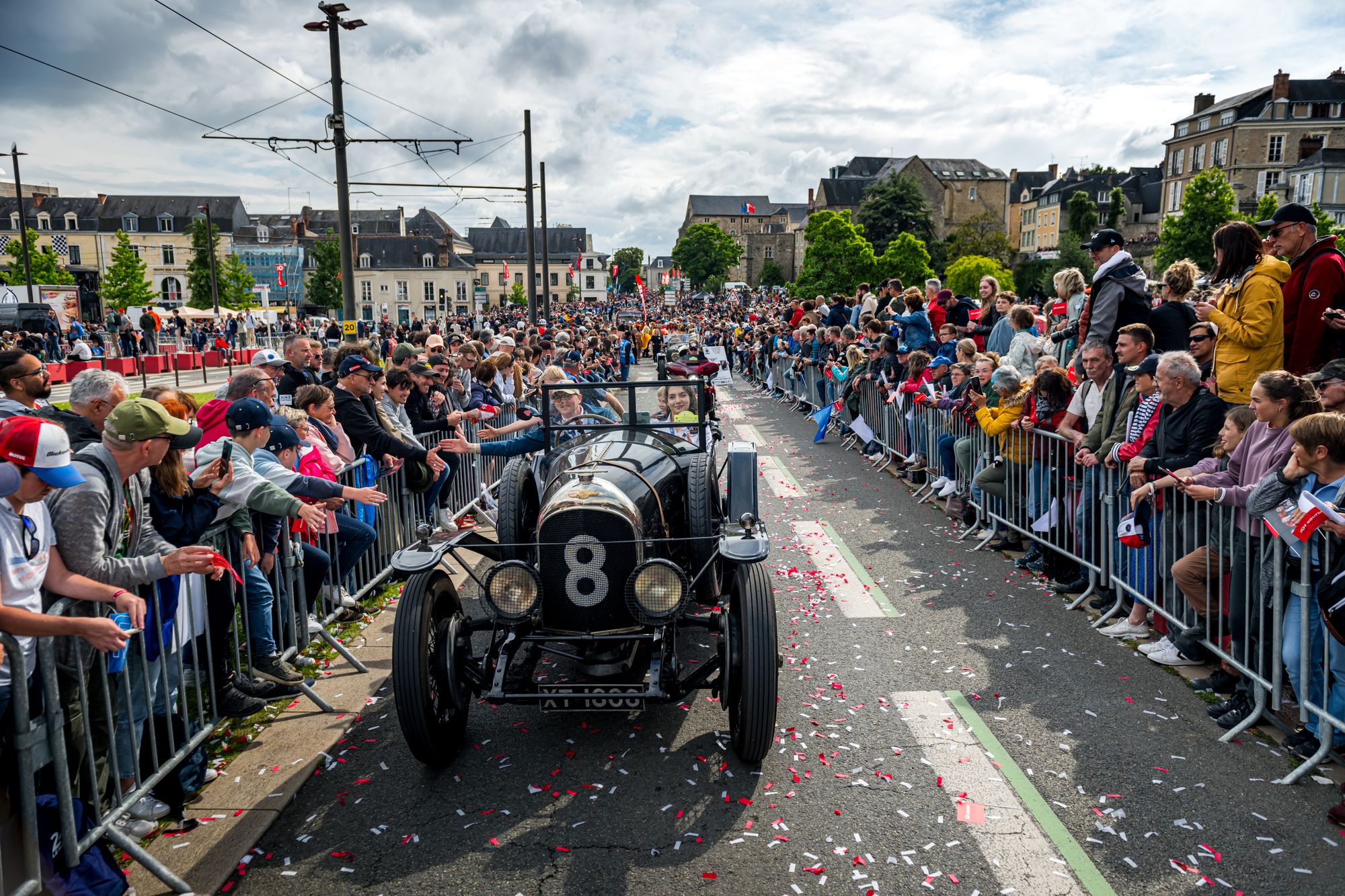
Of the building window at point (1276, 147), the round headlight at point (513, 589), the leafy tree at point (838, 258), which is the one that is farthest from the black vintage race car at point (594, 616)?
the building window at point (1276, 147)

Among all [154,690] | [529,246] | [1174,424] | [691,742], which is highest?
[529,246]

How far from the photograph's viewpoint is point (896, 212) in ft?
242

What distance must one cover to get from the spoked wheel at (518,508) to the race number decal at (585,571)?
0.66m

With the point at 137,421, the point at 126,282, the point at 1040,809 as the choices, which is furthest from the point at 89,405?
the point at 126,282

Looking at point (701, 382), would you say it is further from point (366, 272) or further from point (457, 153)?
point (366, 272)

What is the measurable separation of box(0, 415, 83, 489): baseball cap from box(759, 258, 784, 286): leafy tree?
132799 mm

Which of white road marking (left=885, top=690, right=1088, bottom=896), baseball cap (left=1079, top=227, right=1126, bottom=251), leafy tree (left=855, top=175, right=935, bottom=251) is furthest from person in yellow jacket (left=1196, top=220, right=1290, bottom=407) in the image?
leafy tree (left=855, top=175, right=935, bottom=251)

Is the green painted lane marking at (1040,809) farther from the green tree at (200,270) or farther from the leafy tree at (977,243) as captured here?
the green tree at (200,270)

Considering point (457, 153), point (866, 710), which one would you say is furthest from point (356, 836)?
point (457, 153)

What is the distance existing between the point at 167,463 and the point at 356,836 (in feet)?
6.59

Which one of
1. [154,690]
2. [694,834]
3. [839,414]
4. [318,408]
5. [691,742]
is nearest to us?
[694,834]

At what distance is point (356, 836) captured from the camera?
3.80m

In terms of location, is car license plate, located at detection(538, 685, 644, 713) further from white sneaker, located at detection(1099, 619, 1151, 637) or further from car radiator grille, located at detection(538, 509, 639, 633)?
white sneaker, located at detection(1099, 619, 1151, 637)

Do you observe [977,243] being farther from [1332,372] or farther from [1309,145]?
[1332,372]
